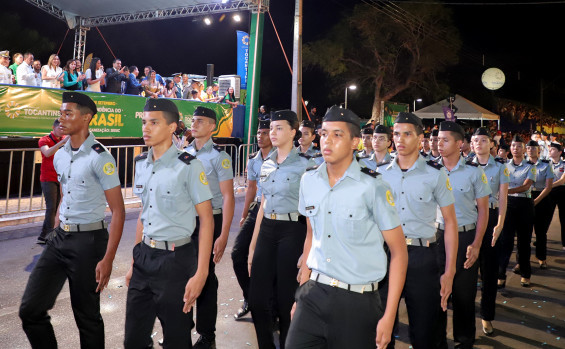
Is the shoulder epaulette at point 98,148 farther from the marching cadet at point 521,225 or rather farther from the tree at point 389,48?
the tree at point 389,48

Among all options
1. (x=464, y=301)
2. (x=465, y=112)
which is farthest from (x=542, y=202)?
(x=465, y=112)

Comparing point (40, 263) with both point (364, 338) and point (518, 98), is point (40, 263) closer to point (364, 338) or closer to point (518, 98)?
point (364, 338)

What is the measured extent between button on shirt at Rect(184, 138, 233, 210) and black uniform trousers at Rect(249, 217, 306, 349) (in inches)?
34.1

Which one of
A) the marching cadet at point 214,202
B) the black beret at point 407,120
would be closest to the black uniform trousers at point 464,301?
the black beret at point 407,120

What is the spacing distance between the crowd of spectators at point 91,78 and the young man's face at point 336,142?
37.3ft

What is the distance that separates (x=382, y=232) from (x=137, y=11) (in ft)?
56.2

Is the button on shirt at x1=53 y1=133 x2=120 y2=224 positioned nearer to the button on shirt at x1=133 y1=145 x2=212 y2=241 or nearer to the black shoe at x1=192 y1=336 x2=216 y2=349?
the button on shirt at x1=133 y1=145 x2=212 y2=241

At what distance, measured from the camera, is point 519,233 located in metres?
7.89

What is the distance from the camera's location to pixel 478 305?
6.68 metres

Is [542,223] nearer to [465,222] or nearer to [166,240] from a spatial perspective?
[465,222]

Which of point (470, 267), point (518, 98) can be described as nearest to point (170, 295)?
point (470, 267)

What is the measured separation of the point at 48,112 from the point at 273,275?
31.1 ft

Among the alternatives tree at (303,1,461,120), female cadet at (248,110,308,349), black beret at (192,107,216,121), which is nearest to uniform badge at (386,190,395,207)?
female cadet at (248,110,308,349)

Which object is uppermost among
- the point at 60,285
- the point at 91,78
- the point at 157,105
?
the point at 91,78
